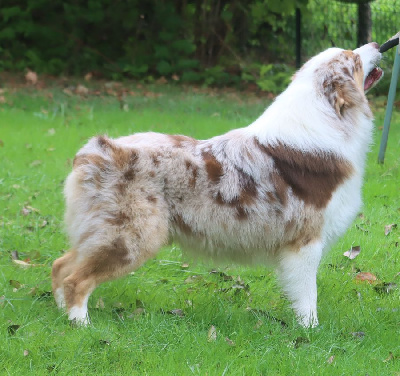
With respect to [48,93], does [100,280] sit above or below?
above

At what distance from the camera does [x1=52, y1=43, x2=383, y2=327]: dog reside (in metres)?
4.17

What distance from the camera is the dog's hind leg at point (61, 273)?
14.8 ft

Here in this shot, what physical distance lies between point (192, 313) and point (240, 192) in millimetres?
886

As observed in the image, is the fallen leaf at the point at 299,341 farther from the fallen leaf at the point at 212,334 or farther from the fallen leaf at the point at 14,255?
the fallen leaf at the point at 14,255

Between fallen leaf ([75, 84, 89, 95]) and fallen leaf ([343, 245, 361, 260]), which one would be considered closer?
fallen leaf ([343, 245, 361, 260])

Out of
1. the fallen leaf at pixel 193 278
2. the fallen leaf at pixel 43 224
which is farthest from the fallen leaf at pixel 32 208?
the fallen leaf at pixel 193 278

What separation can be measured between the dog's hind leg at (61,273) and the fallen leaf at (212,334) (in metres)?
1.04

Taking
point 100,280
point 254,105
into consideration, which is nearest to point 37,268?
point 100,280

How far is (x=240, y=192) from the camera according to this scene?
14.2 ft

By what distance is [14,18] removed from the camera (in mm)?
14844

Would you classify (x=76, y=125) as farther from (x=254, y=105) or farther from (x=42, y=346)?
(x=42, y=346)

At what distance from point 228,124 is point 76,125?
7.94 feet

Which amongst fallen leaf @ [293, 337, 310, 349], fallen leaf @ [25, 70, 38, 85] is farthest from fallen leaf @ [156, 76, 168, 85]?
Answer: fallen leaf @ [293, 337, 310, 349]

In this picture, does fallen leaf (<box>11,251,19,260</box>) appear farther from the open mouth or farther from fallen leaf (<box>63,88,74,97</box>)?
fallen leaf (<box>63,88,74,97</box>)
